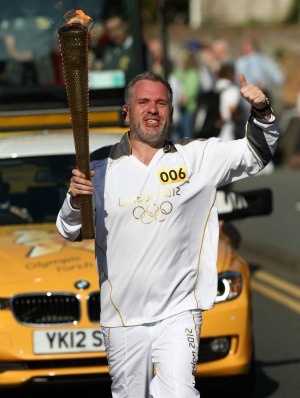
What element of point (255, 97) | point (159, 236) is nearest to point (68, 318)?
point (159, 236)

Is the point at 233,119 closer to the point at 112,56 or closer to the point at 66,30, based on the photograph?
the point at 112,56

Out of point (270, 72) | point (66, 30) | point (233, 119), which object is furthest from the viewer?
point (270, 72)

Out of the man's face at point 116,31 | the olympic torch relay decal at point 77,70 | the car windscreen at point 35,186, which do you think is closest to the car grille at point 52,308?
the car windscreen at point 35,186

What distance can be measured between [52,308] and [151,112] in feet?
7.19

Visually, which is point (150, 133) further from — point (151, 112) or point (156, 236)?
point (156, 236)

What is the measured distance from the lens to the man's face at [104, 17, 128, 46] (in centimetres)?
1245

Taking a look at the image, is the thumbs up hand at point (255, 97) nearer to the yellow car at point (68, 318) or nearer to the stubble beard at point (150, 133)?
the stubble beard at point (150, 133)

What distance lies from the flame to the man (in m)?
0.63

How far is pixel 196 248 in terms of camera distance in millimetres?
6434

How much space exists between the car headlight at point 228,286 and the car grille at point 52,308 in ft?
2.33

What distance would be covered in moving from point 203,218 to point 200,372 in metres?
1.87

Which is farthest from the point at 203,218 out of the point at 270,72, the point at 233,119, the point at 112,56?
the point at 270,72

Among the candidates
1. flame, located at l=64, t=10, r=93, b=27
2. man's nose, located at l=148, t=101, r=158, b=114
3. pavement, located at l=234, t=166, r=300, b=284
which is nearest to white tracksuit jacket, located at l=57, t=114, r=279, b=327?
man's nose, located at l=148, t=101, r=158, b=114

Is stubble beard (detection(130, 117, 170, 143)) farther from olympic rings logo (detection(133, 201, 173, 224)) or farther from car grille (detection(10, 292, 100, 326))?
car grille (detection(10, 292, 100, 326))
